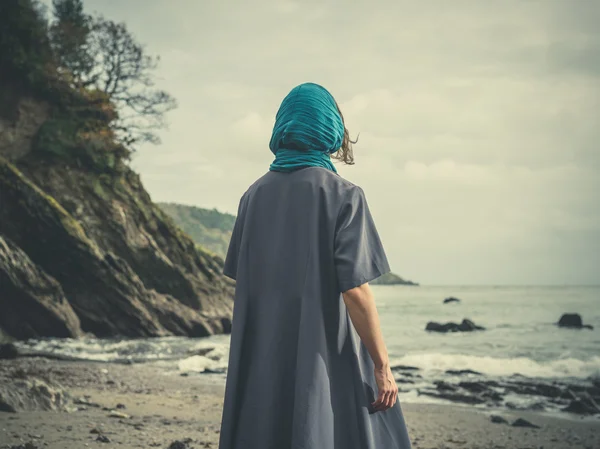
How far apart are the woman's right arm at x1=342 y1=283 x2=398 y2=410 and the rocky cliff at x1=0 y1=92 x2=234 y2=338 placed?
18.2m

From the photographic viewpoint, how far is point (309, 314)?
2.68 m

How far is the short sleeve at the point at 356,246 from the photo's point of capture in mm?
2631

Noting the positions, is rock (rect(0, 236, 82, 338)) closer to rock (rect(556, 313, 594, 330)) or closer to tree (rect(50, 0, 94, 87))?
tree (rect(50, 0, 94, 87))

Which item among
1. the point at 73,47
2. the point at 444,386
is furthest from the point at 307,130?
the point at 73,47

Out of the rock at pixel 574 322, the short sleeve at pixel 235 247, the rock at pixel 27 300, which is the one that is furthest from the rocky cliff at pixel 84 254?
the rock at pixel 574 322

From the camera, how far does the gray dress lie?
2641 mm

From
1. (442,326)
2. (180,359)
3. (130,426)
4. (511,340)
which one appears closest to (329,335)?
(130,426)

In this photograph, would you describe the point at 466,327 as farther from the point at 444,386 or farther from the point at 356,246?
the point at 356,246

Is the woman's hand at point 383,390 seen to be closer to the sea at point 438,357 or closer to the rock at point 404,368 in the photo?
the sea at point 438,357

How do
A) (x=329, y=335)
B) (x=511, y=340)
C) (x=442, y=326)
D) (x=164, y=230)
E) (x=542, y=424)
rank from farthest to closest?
(x=442, y=326) → (x=164, y=230) → (x=511, y=340) → (x=542, y=424) → (x=329, y=335)

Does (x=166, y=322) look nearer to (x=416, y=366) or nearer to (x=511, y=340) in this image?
(x=416, y=366)

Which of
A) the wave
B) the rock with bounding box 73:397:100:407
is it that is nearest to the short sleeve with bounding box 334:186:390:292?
the rock with bounding box 73:397:100:407

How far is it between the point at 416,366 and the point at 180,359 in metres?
6.40

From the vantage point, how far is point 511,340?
27781mm
